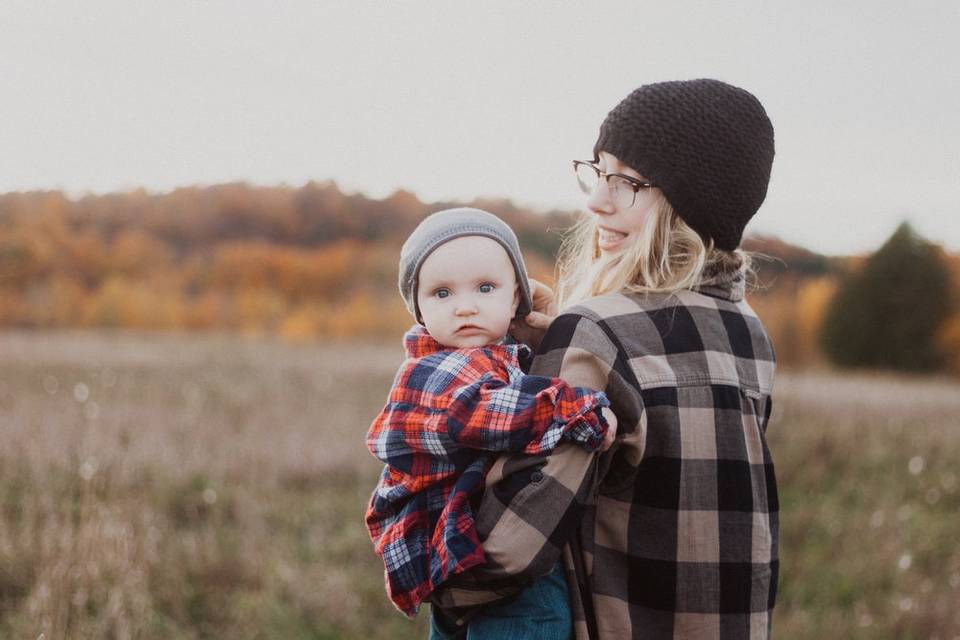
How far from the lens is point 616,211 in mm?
1889

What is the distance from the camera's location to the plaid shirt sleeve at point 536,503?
5.04 feet

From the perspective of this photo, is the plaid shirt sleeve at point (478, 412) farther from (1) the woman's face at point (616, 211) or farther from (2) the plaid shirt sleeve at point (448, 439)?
(1) the woman's face at point (616, 211)

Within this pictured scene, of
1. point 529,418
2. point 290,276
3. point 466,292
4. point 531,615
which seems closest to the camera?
point 529,418

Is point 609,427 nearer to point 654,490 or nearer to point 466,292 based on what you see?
point 654,490

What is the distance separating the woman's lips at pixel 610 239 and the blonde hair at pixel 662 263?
0.09ft

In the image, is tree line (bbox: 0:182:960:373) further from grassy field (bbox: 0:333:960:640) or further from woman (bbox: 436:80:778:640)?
woman (bbox: 436:80:778:640)

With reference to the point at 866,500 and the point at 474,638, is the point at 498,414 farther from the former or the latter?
the point at 866,500

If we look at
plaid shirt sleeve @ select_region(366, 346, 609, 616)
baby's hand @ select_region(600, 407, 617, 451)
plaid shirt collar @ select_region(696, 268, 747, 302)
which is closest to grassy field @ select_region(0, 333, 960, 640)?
plaid shirt sleeve @ select_region(366, 346, 609, 616)

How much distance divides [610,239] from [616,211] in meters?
0.08

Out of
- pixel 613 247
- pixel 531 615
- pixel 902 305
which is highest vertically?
pixel 613 247

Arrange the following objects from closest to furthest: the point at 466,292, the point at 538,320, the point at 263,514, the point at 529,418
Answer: the point at 529,418, the point at 466,292, the point at 538,320, the point at 263,514

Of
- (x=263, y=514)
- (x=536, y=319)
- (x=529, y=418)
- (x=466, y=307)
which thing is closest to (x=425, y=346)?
(x=466, y=307)

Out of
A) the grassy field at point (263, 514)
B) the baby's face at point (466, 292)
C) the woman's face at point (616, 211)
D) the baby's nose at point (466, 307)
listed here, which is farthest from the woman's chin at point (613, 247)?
the grassy field at point (263, 514)

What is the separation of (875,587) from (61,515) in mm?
5138
